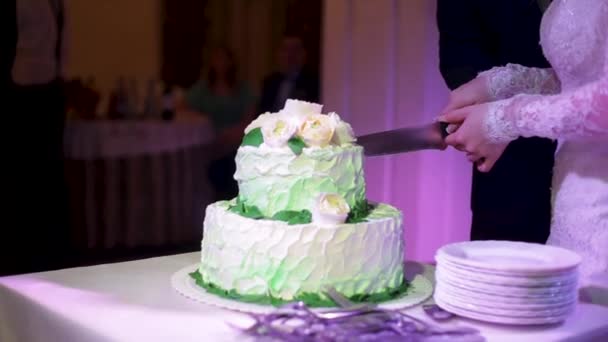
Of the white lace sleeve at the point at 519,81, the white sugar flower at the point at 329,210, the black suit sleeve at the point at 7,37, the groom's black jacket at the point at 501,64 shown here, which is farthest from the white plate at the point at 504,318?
the black suit sleeve at the point at 7,37

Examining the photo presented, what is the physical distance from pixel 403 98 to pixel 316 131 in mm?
1976

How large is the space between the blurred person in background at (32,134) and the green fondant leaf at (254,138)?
2437 millimetres

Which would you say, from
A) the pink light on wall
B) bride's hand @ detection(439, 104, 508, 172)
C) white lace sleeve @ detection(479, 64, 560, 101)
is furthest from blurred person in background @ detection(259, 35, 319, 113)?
bride's hand @ detection(439, 104, 508, 172)

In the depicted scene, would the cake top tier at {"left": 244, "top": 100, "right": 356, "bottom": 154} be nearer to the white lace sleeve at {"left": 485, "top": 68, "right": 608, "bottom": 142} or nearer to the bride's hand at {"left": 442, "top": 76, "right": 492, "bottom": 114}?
the white lace sleeve at {"left": 485, "top": 68, "right": 608, "bottom": 142}

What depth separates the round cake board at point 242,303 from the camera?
135 centimetres

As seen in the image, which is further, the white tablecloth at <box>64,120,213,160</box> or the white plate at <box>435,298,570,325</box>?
the white tablecloth at <box>64,120,213,160</box>

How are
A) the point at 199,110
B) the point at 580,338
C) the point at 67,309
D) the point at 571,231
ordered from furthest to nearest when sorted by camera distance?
the point at 199,110
the point at 571,231
the point at 67,309
the point at 580,338

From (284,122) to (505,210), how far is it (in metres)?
1.06

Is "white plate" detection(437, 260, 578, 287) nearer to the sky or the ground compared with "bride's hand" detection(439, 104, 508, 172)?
nearer to the ground

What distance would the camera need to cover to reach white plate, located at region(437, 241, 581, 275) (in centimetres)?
120

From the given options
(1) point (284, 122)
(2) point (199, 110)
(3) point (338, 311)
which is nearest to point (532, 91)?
(1) point (284, 122)

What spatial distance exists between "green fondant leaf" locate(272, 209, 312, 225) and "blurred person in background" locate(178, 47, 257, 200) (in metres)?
4.44

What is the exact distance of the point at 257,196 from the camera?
4.85 feet

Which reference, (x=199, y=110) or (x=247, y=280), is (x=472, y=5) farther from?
(x=199, y=110)
